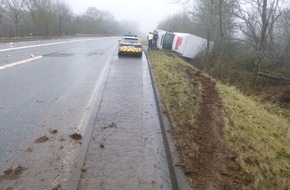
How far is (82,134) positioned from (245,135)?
3448 millimetres

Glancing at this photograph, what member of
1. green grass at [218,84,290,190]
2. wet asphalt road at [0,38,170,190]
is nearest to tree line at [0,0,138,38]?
wet asphalt road at [0,38,170,190]

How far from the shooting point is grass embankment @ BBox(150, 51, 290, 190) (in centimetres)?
530

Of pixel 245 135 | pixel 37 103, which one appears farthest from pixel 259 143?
pixel 37 103

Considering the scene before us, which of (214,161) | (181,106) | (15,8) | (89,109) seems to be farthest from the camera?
(15,8)

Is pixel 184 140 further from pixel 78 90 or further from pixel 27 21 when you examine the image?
pixel 27 21

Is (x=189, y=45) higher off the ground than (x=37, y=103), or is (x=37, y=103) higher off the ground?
(x=37, y=103)

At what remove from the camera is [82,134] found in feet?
20.7

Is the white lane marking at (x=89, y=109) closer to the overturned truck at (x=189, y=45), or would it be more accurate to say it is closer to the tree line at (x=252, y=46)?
the tree line at (x=252, y=46)

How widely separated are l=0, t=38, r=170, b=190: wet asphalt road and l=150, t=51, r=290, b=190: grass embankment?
1.82 feet

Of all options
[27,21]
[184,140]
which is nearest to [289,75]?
[184,140]

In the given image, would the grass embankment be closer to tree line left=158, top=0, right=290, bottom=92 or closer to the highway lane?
the highway lane

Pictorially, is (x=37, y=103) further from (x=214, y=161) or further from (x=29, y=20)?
(x=29, y=20)

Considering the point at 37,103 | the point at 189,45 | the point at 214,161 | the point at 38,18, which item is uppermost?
the point at 38,18

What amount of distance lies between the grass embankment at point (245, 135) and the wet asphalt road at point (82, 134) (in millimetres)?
556
